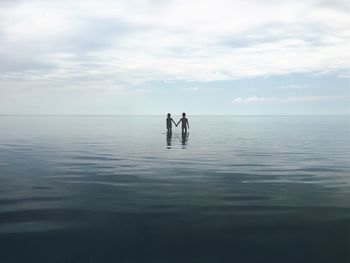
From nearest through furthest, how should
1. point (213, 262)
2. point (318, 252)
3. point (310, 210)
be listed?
point (213, 262)
point (318, 252)
point (310, 210)

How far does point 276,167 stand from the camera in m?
24.1

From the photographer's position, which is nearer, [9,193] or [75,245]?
[75,245]

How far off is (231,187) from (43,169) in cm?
1175

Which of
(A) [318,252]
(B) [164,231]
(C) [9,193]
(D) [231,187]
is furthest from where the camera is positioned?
(D) [231,187]

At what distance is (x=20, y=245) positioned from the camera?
959cm

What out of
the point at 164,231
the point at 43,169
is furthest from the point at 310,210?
the point at 43,169

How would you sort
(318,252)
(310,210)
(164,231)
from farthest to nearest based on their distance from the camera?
1. (310,210)
2. (164,231)
3. (318,252)

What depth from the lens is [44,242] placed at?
385 inches

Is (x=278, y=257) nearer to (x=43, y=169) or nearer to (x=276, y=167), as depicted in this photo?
(x=276, y=167)

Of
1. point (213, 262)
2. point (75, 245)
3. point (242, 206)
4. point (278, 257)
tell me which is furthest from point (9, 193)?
point (278, 257)

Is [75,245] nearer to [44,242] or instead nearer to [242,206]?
[44,242]

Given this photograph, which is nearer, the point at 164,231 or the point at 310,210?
the point at 164,231

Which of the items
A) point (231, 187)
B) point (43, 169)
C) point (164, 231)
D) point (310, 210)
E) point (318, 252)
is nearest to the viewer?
point (318, 252)

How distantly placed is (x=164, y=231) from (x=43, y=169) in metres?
14.3
